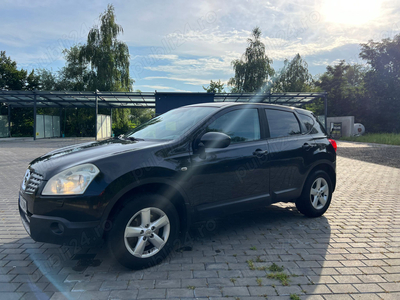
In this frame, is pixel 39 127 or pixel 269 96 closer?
pixel 269 96

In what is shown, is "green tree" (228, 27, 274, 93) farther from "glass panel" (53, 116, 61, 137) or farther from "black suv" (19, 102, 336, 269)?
"black suv" (19, 102, 336, 269)

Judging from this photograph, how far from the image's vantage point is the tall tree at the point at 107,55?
31891 mm

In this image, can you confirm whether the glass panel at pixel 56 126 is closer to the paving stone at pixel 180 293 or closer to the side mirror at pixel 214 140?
the side mirror at pixel 214 140

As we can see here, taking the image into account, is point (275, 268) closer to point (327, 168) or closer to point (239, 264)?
point (239, 264)

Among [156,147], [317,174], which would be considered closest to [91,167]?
[156,147]

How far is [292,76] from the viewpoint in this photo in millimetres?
51062

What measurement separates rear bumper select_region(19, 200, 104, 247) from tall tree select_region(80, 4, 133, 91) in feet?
102

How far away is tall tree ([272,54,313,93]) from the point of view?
167ft

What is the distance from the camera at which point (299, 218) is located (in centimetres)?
496

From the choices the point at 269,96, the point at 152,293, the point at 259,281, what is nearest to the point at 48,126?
the point at 269,96

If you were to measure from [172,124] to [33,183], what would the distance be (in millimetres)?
1727

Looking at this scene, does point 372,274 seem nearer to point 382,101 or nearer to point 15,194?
point 15,194

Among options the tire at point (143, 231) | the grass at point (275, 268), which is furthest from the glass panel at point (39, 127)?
the grass at point (275, 268)

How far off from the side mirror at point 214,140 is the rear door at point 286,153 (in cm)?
95
